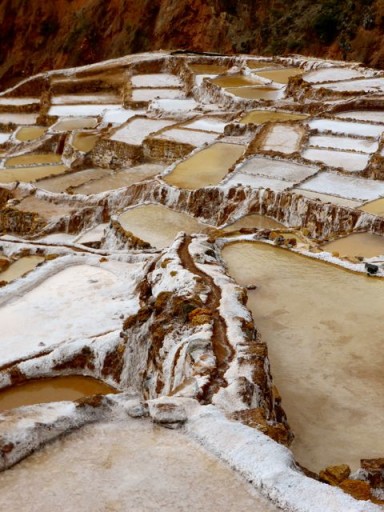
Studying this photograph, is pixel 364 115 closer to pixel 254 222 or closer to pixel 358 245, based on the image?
pixel 254 222

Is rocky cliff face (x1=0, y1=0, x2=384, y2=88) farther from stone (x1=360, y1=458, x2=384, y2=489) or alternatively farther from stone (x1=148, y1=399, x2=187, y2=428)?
stone (x1=148, y1=399, x2=187, y2=428)

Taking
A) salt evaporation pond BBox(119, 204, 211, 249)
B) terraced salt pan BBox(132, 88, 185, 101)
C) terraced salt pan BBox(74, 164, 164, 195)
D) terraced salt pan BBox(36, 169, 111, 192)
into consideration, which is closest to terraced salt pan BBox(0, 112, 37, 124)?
terraced salt pan BBox(132, 88, 185, 101)

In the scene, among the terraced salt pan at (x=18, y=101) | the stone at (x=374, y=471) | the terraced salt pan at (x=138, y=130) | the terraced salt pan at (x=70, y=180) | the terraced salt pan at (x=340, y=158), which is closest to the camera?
the stone at (x=374, y=471)

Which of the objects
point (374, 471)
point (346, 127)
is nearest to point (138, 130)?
point (346, 127)

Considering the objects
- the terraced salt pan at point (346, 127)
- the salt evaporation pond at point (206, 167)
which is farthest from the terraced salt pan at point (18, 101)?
the terraced salt pan at point (346, 127)

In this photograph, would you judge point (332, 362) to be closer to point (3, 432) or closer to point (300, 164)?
point (3, 432)

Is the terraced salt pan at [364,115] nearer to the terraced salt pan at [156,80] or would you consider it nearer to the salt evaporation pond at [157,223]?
the salt evaporation pond at [157,223]
